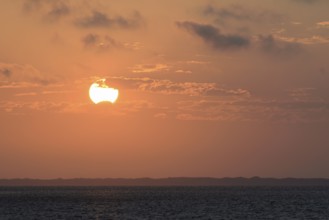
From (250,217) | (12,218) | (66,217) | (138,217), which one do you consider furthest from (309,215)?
(12,218)

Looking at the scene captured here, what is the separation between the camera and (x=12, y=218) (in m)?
109

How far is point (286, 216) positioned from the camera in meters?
109

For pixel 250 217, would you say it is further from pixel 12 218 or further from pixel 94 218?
pixel 12 218

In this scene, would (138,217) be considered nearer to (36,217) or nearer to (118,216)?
(118,216)

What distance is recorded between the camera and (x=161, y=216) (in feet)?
364

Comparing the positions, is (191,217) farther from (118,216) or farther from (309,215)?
(309,215)

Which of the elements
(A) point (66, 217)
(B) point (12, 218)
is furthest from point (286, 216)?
(B) point (12, 218)

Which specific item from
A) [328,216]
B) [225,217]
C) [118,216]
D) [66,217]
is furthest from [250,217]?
[66,217]

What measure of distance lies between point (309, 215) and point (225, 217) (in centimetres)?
1359

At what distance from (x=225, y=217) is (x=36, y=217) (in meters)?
27.8

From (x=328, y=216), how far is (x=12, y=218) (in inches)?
1823

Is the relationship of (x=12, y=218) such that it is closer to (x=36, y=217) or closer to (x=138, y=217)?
(x=36, y=217)

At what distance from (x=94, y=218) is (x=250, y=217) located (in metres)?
22.5

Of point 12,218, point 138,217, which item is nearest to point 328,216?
point 138,217
